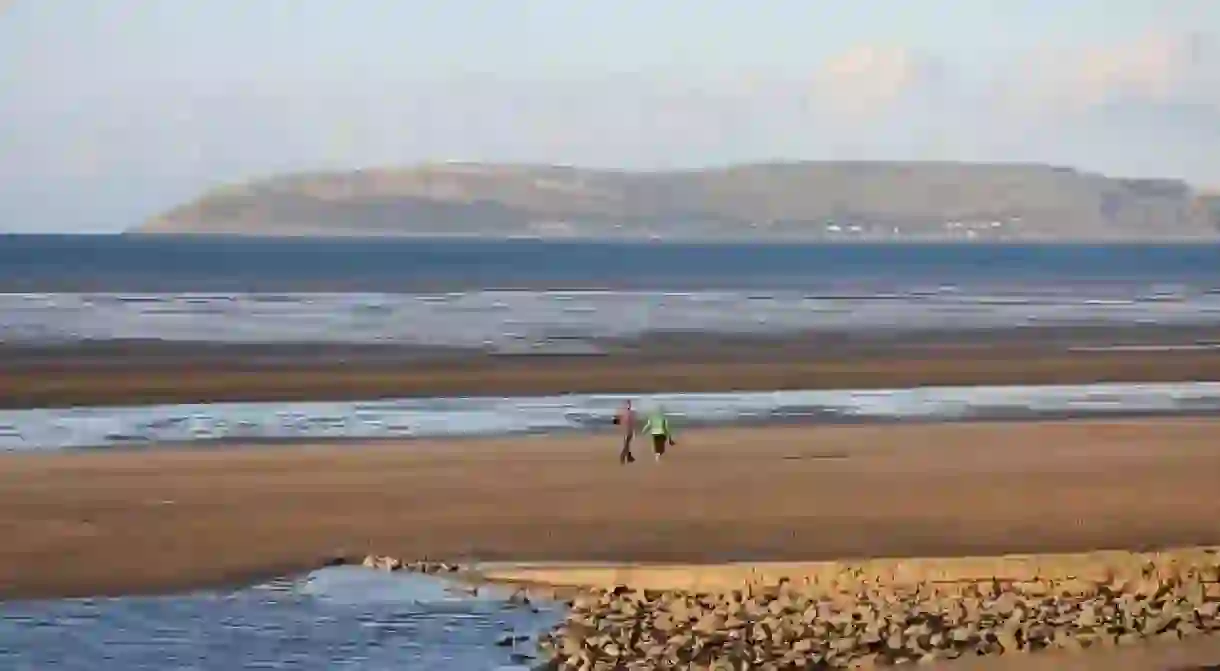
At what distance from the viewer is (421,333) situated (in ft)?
155

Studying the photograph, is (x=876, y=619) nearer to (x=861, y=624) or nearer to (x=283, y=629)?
(x=861, y=624)

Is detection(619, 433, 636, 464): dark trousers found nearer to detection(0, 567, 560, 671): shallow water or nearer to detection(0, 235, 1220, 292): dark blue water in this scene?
detection(0, 567, 560, 671): shallow water

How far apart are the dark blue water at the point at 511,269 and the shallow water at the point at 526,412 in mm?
43319

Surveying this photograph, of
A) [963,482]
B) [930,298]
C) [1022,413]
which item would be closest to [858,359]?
[1022,413]

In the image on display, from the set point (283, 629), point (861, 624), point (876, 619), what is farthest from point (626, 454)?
point (861, 624)

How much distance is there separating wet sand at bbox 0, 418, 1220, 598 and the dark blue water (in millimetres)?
50852

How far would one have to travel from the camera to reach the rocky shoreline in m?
11.8

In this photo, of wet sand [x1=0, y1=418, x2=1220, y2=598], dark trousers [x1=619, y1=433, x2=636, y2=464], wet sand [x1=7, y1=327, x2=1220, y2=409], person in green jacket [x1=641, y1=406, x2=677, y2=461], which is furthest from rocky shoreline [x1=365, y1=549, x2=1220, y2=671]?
wet sand [x1=7, y1=327, x2=1220, y2=409]

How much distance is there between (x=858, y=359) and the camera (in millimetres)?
40688

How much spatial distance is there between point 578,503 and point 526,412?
29.8ft

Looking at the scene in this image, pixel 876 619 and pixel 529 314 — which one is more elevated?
pixel 529 314

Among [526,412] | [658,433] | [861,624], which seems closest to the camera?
[861,624]

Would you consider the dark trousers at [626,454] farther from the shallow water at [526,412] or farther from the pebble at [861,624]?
the pebble at [861,624]

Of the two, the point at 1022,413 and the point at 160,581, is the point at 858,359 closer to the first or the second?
the point at 1022,413
